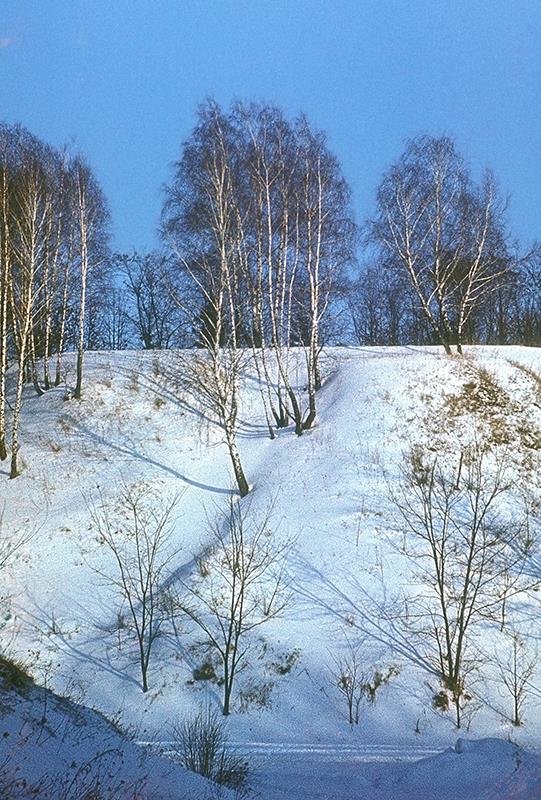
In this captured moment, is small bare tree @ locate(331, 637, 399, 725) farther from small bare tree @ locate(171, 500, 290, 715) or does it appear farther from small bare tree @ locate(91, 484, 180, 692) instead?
small bare tree @ locate(91, 484, 180, 692)

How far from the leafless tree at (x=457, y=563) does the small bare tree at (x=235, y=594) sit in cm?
321

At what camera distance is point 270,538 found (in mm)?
15344

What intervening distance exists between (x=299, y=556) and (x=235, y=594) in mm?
1906

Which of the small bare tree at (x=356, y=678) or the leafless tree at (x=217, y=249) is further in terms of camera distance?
the leafless tree at (x=217, y=249)

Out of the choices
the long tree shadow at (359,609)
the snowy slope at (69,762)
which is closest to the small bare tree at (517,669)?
the long tree shadow at (359,609)

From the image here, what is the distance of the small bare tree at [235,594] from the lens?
12.2 m

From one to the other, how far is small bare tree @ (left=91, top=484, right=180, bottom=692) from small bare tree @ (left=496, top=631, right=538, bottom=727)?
723cm

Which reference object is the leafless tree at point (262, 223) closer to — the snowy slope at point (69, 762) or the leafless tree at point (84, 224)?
the leafless tree at point (84, 224)

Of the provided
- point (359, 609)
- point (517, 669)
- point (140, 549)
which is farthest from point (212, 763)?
point (140, 549)

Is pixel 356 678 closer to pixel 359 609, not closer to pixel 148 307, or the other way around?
pixel 359 609

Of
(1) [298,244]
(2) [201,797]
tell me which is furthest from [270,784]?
(1) [298,244]

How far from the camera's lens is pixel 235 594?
1387 centimetres

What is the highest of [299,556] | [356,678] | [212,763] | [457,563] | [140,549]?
[457,563]

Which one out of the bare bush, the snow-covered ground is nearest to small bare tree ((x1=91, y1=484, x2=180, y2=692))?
the snow-covered ground
